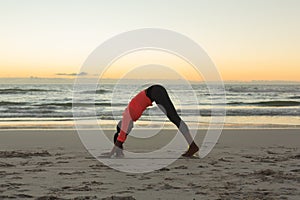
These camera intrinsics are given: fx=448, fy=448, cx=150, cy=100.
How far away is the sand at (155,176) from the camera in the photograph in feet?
18.8

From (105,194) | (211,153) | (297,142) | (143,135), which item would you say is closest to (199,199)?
(105,194)

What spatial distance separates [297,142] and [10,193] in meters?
8.46

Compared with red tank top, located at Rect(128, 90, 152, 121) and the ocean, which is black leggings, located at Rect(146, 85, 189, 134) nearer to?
red tank top, located at Rect(128, 90, 152, 121)

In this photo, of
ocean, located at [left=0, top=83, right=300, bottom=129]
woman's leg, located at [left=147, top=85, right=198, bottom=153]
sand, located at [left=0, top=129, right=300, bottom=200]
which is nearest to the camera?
sand, located at [left=0, top=129, right=300, bottom=200]

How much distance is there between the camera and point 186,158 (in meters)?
8.69

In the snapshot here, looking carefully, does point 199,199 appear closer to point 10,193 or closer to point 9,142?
point 10,193

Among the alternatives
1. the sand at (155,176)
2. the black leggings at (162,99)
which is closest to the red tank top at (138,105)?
the black leggings at (162,99)

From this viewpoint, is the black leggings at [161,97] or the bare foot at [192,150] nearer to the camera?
the black leggings at [161,97]

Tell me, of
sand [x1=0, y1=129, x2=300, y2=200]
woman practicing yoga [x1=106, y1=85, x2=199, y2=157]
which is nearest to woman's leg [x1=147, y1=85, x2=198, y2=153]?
woman practicing yoga [x1=106, y1=85, x2=199, y2=157]

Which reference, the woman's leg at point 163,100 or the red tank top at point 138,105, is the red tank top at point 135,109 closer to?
the red tank top at point 138,105

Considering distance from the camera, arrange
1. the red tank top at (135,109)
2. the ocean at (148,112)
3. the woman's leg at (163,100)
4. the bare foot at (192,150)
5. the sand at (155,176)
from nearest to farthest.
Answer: the sand at (155,176), the woman's leg at (163,100), the red tank top at (135,109), the bare foot at (192,150), the ocean at (148,112)

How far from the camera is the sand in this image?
5.72 m

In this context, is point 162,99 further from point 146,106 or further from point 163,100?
point 146,106

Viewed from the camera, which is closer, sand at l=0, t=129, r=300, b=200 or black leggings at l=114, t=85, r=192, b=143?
sand at l=0, t=129, r=300, b=200
